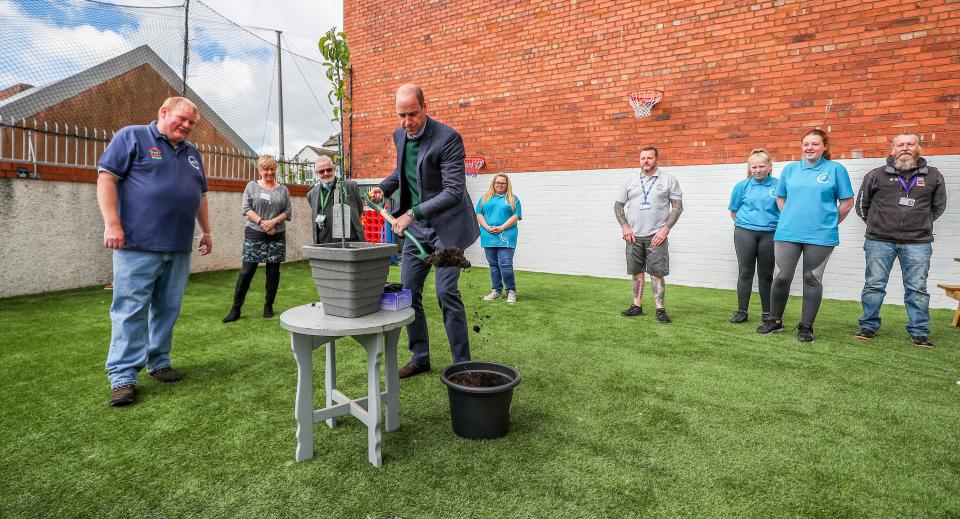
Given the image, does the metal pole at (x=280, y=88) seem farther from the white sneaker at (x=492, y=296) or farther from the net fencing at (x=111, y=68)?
the white sneaker at (x=492, y=296)

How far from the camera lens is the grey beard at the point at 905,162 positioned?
409 cm

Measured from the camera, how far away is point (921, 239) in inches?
161

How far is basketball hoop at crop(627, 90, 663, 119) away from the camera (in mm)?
7145

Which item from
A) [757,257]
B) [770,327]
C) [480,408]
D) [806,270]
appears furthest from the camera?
[757,257]

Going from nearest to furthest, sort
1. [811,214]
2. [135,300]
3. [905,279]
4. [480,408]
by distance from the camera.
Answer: [480,408], [135,300], [811,214], [905,279]

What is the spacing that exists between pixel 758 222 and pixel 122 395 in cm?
513

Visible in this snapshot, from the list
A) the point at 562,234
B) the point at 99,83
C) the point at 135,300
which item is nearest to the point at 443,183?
the point at 135,300

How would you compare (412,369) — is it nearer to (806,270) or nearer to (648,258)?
(648,258)

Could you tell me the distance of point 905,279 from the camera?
13.9 ft

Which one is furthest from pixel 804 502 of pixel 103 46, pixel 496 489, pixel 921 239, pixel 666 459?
pixel 103 46

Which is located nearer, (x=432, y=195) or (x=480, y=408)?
(x=480, y=408)

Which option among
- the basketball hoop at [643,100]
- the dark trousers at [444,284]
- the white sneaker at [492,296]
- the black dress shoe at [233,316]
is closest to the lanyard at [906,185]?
the basketball hoop at [643,100]

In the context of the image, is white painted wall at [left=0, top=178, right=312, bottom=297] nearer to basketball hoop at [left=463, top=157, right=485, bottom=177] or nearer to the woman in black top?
the woman in black top

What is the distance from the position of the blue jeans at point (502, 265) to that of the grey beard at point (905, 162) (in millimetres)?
3671
